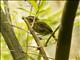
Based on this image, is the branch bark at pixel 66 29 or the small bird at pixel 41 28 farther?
the small bird at pixel 41 28

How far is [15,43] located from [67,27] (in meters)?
0.32

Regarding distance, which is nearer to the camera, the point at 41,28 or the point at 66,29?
the point at 66,29

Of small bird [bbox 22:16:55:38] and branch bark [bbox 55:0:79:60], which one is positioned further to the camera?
small bird [bbox 22:16:55:38]

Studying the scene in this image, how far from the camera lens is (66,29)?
31cm

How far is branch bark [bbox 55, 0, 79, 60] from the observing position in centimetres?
29

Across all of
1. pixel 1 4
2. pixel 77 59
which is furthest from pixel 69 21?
pixel 1 4

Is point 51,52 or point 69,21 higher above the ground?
point 69,21

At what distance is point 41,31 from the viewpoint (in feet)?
1.91

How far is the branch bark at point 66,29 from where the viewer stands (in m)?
0.29

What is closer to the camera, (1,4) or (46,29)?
(46,29)

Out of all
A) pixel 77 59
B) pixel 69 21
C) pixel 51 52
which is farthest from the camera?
pixel 51 52

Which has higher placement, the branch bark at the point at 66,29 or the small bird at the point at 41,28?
the branch bark at the point at 66,29

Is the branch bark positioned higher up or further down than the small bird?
higher up

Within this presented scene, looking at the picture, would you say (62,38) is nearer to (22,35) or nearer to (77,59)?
(77,59)
